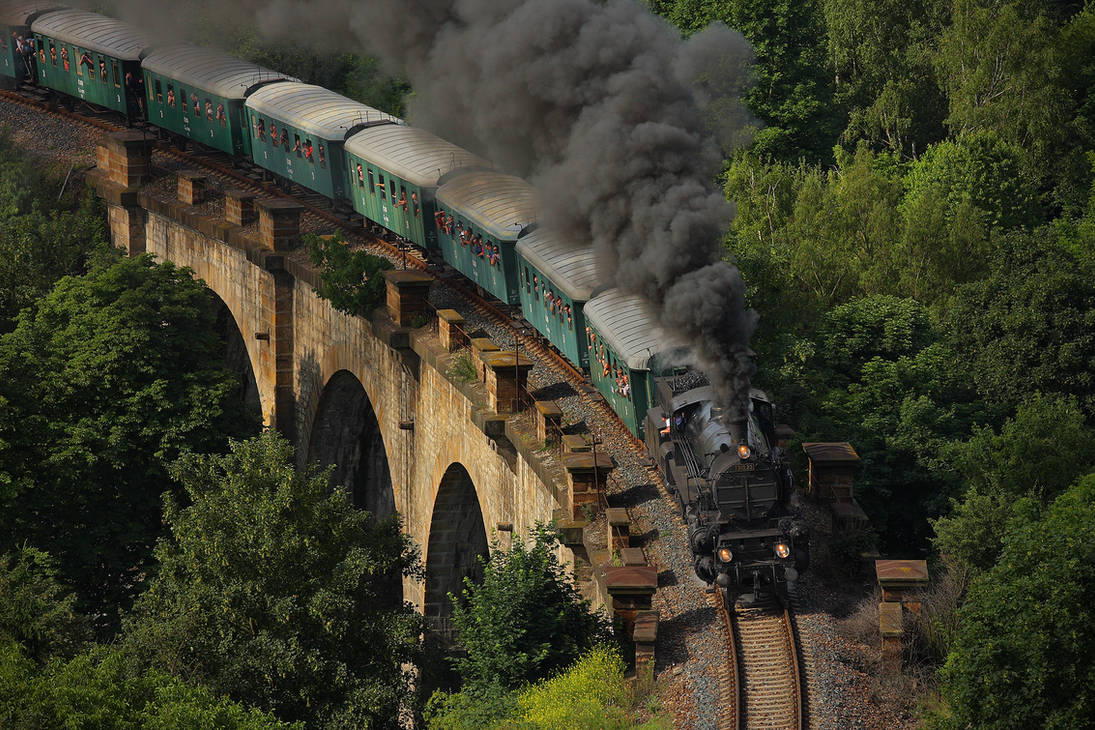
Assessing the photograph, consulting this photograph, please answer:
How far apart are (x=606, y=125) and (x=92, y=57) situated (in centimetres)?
3219

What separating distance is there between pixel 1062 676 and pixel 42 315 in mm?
25308

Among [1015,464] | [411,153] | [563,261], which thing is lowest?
[1015,464]

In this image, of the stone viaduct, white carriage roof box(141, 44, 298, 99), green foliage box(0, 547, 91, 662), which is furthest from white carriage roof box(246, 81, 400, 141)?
green foliage box(0, 547, 91, 662)

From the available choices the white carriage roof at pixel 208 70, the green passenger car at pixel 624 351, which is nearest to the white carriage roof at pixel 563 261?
the green passenger car at pixel 624 351

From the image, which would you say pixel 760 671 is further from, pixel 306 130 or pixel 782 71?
pixel 782 71

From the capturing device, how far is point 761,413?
72.0ft

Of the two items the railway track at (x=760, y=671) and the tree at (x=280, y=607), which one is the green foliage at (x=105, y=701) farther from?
Result: the railway track at (x=760, y=671)

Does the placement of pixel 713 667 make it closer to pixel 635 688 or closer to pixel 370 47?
pixel 635 688

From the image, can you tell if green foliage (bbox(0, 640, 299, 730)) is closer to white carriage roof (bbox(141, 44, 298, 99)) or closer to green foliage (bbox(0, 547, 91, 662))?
green foliage (bbox(0, 547, 91, 662))

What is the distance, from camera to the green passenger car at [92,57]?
50469 millimetres

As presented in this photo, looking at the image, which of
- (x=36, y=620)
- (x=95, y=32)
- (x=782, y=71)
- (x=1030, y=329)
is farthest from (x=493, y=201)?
(x=95, y=32)

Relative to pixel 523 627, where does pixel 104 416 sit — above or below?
above

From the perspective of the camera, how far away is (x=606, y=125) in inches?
997

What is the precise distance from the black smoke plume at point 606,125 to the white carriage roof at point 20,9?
27.8m
